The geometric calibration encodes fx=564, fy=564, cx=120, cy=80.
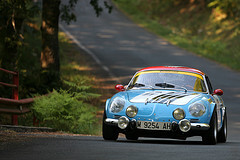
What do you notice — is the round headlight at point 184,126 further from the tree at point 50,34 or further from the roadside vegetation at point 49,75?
the tree at point 50,34

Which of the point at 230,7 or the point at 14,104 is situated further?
the point at 230,7

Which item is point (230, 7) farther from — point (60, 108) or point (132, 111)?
point (132, 111)

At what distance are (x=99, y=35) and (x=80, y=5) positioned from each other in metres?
15.0

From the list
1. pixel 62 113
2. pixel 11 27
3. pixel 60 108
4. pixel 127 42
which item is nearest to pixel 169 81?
pixel 60 108

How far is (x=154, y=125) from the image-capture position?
386 inches

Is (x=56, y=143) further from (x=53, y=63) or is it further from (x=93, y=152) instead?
(x=53, y=63)

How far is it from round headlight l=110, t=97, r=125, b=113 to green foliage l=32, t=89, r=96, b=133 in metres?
3.10

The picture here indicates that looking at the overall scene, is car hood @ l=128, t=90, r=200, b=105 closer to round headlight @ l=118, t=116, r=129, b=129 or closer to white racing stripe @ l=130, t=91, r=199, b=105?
white racing stripe @ l=130, t=91, r=199, b=105

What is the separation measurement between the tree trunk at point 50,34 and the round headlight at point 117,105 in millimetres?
9495

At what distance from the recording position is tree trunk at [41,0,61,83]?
64.5 ft

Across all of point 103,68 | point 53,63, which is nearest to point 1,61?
point 53,63

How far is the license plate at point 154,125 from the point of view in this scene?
32.0ft

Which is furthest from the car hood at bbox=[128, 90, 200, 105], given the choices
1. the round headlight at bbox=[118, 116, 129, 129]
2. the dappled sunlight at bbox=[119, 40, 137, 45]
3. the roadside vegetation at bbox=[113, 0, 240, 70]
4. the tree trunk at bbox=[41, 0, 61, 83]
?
the dappled sunlight at bbox=[119, 40, 137, 45]

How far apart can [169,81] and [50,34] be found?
31.4 feet
